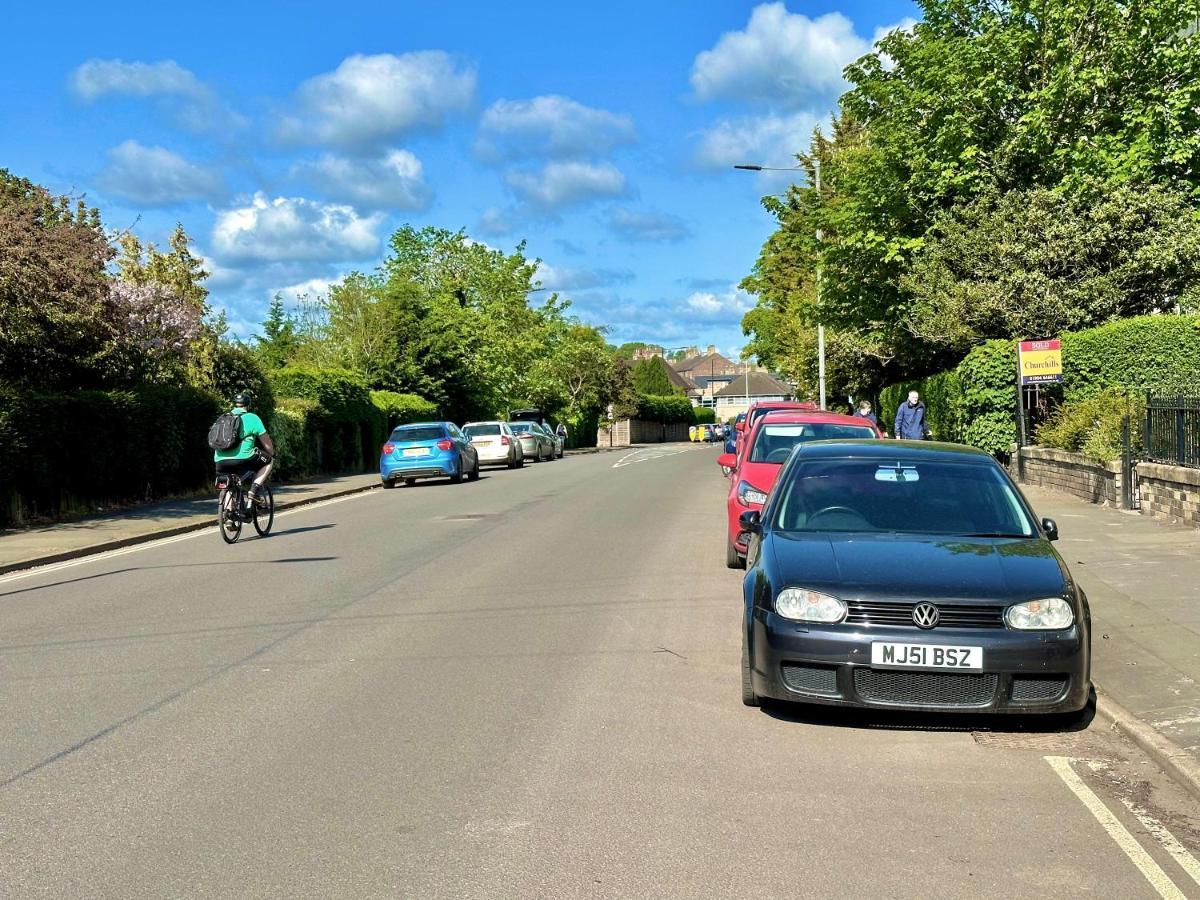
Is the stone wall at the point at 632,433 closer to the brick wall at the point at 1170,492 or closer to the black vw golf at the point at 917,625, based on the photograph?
the brick wall at the point at 1170,492

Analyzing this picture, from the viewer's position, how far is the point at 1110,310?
1050 inches

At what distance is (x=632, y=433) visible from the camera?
4190 inches

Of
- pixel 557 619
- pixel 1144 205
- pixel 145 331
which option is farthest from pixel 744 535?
pixel 1144 205

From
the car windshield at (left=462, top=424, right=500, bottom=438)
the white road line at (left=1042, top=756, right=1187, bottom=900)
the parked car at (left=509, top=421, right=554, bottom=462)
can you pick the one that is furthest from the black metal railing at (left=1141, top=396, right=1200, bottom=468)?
the parked car at (left=509, top=421, right=554, bottom=462)

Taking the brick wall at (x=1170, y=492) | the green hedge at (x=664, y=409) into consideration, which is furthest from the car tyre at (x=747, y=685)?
the green hedge at (x=664, y=409)

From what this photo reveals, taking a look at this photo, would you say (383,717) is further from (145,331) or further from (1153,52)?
(1153,52)

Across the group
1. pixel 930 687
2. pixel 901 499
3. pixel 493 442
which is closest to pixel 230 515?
pixel 901 499

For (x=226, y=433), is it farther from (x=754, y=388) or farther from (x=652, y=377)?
(x=754, y=388)

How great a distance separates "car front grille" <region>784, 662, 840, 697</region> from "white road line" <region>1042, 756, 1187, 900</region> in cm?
103

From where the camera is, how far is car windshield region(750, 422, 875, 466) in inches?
523

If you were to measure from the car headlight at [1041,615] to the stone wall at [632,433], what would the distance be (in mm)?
89254

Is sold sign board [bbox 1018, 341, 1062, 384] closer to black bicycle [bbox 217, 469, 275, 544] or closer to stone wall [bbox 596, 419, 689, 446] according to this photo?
black bicycle [bbox 217, 469, 275, 544]

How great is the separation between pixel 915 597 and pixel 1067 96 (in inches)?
991

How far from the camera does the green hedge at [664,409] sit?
111875 mm
